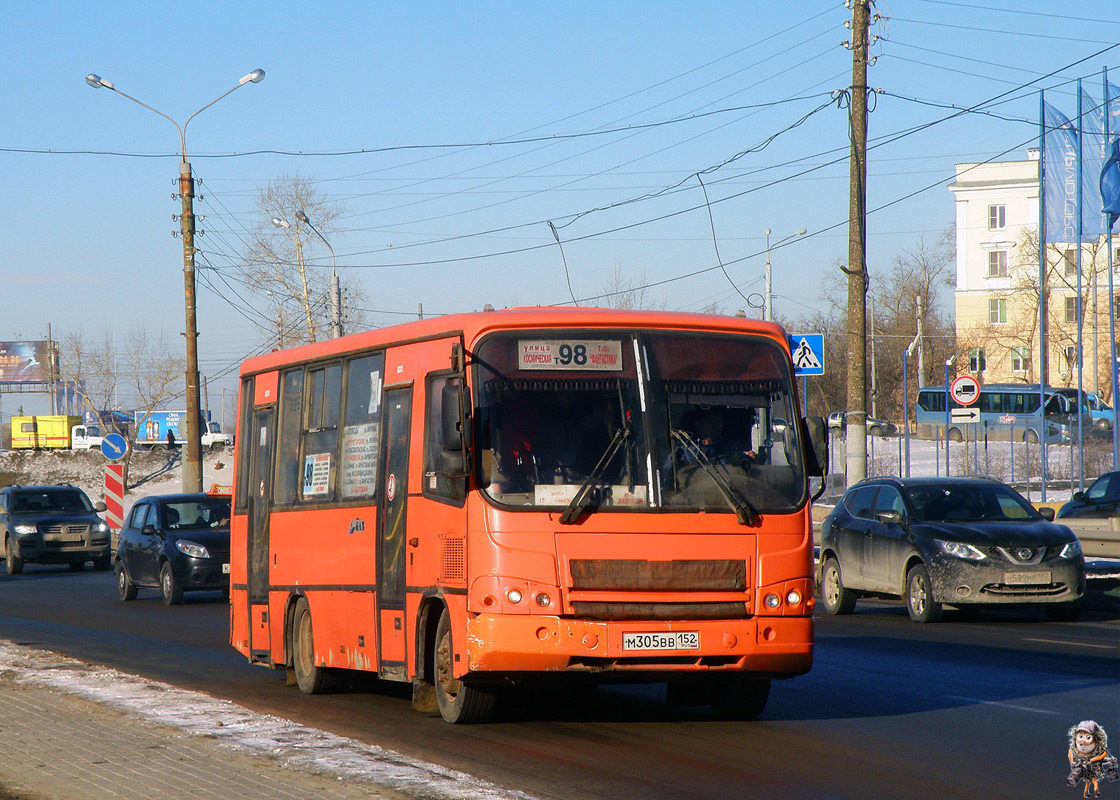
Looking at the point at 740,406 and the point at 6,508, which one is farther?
the point at 6,508

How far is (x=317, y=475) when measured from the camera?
38.3 feet

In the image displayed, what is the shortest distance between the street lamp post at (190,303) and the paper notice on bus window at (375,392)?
2276 centimetres

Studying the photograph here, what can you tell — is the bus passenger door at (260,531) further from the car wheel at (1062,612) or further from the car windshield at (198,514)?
the car windshield at (198,514)

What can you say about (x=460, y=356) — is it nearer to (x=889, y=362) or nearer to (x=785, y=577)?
(x=785, y=577)

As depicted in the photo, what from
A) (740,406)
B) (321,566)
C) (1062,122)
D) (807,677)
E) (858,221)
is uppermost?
(1062,122)

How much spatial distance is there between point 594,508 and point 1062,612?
10902mm

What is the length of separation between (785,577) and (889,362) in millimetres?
88708

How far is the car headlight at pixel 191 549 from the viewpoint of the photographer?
23000 mm

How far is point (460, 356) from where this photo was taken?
9172 millimetres

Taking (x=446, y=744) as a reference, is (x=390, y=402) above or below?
above

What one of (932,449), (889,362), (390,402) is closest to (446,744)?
(390,402)

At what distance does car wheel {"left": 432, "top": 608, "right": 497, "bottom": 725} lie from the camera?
30.9ft
